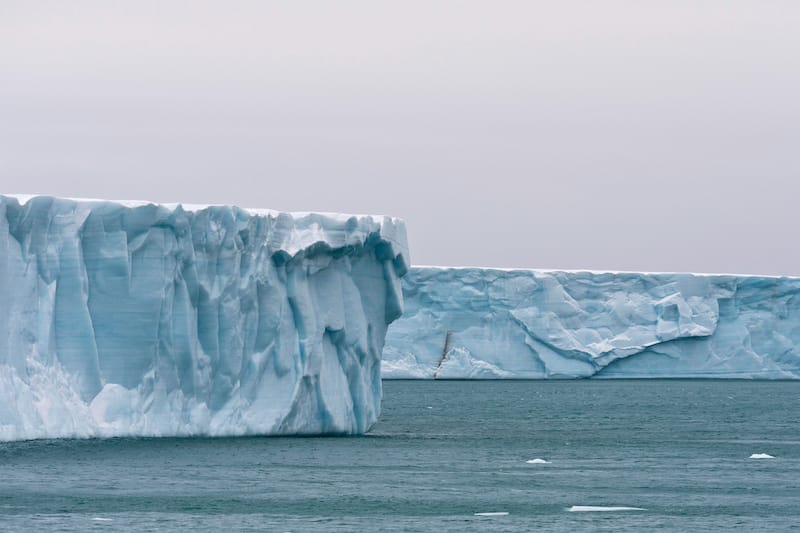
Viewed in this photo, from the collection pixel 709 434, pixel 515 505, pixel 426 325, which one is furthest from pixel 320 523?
pixel 426 325

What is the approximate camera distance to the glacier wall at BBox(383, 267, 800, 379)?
45.6 metres

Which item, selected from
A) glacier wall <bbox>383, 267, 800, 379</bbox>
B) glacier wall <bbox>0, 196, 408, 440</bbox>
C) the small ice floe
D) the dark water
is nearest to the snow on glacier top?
glacier wall <bbox>0, 196, 408, 440</bbox>

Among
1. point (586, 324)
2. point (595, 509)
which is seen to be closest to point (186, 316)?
point (595, 509)

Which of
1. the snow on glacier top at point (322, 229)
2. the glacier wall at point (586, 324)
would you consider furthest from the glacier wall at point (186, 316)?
the glacier wall at point (586, 324)

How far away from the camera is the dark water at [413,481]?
46.1 feet

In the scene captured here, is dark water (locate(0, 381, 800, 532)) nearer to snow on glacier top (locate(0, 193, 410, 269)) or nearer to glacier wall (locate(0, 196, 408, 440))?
glacier wall (locate(0, 196, 408, 440))

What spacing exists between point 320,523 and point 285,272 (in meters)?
8.96

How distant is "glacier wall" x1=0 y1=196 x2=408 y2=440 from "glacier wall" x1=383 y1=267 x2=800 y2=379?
21.2 meters

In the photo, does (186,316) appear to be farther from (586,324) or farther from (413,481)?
(586,324)

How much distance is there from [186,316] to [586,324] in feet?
86.4

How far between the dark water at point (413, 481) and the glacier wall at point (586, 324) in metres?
17.2

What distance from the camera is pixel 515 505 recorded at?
1527cm

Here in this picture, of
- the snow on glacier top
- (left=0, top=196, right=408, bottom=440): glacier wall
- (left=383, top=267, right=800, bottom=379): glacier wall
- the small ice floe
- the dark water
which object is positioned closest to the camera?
the dark water

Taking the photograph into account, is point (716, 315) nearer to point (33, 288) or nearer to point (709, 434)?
point (709, 434)
